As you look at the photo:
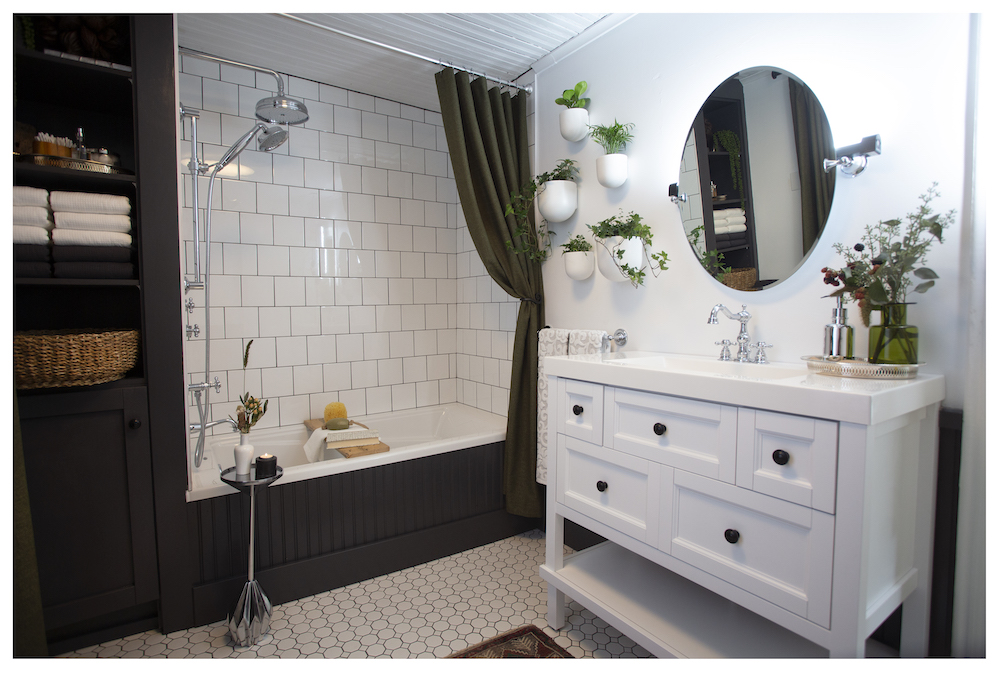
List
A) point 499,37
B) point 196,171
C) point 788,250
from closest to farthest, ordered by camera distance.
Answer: point 788,250 < point 196,171 < point 499,37

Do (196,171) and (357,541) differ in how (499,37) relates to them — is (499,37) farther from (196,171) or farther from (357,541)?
(357,541)

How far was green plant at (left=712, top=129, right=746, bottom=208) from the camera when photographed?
6.05 ft

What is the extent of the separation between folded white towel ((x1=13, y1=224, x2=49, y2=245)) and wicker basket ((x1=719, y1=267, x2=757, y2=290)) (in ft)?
7.12

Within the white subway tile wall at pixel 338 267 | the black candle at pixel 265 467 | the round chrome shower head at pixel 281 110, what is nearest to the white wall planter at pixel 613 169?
the white subway tile wall at pixel 338 267

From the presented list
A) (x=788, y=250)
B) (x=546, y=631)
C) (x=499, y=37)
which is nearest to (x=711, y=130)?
(x=788, y=250)

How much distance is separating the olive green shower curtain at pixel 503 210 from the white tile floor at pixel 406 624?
0.48 m

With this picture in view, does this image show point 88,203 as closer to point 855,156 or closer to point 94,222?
point 94,222

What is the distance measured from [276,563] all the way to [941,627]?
6.96 ft

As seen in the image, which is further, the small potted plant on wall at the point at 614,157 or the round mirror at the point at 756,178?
the small potted plant on wall at the point at 614,157

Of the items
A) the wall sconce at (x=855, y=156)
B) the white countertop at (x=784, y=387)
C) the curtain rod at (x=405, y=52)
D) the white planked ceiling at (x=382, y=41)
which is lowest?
the white countertop at (x=784, y=387)

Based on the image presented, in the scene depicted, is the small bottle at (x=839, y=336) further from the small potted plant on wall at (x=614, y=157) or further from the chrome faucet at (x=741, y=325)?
the small potted plant on wall at (x=614, y=157)

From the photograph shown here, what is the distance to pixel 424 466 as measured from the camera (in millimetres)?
2389

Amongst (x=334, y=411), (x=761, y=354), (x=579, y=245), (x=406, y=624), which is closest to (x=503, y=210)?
(x=579, y=245)

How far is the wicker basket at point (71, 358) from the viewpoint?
151cm
